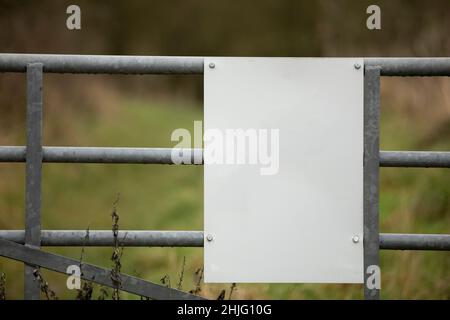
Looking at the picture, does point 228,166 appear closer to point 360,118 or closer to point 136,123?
point 360,118

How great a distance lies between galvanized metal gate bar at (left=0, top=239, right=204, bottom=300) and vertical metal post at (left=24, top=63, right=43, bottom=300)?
41 mm

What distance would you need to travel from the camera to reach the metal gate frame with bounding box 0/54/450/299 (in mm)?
2328

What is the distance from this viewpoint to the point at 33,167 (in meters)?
2.32

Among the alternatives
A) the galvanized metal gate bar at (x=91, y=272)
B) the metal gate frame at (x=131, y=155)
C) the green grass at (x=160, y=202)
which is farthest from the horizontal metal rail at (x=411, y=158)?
the green grass at (x=160, y=202)

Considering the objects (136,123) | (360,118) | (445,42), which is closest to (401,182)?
(445,42)

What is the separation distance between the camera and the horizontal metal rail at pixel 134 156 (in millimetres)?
2330

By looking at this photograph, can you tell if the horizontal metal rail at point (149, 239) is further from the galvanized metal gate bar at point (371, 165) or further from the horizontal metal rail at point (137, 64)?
the horizontal metal rail at point (137, 64)

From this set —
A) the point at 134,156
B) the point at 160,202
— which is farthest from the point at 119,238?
the point at 160,202

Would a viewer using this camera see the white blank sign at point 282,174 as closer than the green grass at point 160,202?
Yes

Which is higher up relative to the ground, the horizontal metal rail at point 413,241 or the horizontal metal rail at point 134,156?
the horizontal metal rail at point 134,156

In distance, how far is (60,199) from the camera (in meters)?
5.68

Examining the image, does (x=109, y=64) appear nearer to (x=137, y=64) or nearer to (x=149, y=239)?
(x=137, y=64)

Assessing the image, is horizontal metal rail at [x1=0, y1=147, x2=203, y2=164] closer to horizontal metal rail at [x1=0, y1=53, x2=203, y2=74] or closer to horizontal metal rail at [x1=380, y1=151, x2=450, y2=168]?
horizontal metal rail at [x1=0, y1=53, x2=203, y2=74]

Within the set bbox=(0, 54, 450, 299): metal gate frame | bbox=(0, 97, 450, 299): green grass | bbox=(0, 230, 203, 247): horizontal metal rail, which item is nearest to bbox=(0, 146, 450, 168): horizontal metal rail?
bbox=(0, 54, 450, 299): metal gate frame
